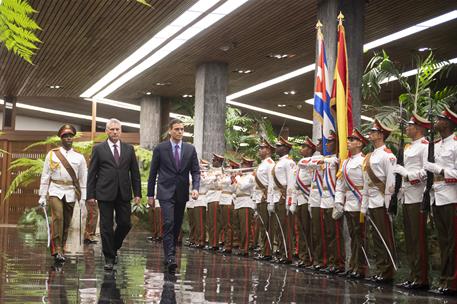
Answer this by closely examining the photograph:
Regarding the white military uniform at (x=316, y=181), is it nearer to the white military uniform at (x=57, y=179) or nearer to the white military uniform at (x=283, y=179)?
the white military uniform at (x=283, y=179)

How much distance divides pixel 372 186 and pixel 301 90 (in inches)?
700

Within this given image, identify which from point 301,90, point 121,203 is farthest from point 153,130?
point 121,203

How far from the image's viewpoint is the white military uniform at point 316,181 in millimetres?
10945

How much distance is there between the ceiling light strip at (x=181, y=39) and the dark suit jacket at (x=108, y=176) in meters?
6.38

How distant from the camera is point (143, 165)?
2589 centimetres

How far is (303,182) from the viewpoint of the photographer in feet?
37.7

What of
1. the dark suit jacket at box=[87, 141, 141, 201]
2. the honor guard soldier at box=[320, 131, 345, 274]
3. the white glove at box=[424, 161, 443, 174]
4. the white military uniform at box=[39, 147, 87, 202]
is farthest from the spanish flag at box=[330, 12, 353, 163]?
the white military uniform at box=[39, 147, 87, 202]

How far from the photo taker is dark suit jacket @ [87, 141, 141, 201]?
938cm

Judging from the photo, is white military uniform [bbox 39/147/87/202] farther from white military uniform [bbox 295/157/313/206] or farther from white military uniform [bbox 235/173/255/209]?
white military uniform [bbox 235/173/255/209]

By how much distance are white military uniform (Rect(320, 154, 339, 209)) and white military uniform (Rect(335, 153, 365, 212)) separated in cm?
45

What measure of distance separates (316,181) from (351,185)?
1.21 metres

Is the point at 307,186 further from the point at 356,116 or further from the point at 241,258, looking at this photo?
the point at 356,116

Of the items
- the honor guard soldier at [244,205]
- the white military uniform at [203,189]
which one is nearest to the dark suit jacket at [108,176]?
the honor guard soldier at [244,205]

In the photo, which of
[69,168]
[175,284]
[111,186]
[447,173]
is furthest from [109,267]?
[447,173]
